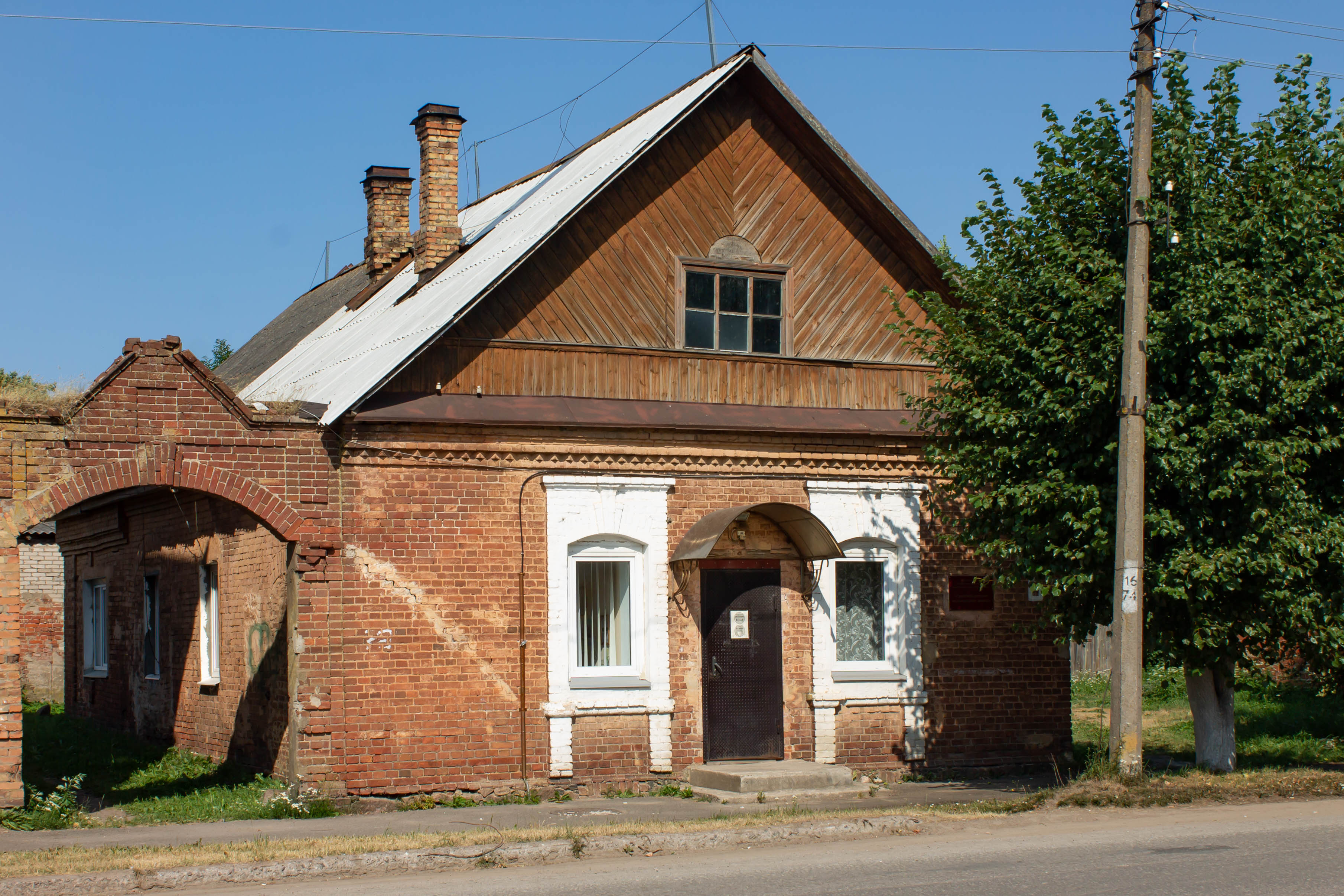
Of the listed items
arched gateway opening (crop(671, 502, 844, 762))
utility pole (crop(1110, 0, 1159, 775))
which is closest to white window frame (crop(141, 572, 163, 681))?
arched gateway opening (crop(671, 502, 844, 762))

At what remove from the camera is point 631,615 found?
13.2 m

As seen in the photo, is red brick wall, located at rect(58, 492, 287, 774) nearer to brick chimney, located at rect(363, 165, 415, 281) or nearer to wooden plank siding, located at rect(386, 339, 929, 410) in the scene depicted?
wooden plank siding, located at rect(386, 339, 929, 410)

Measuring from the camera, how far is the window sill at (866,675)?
1379cm

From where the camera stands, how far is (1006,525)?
12.7 m

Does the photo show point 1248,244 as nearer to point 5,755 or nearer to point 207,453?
point 207,453

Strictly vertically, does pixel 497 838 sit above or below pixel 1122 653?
below

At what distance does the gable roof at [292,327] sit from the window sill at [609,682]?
7.73 m

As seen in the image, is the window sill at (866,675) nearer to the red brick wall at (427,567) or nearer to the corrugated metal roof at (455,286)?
the red brick wall at (427,567)

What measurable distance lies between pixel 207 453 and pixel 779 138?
7.07 m

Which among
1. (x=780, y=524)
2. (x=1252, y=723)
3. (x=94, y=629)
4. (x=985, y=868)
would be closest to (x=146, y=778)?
(x=94, y=629)

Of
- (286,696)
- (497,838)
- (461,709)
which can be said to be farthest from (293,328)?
(497,838)

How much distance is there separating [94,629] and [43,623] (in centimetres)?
669

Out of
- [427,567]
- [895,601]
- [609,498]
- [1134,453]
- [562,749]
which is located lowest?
[562,749]

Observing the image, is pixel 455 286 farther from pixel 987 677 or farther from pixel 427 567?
pixel 987 677
